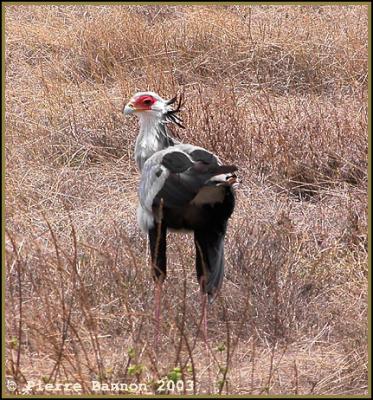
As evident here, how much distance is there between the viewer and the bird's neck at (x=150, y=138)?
16.1ft

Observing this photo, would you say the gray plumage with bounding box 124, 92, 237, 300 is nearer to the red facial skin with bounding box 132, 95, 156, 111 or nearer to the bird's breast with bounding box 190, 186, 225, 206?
the bird's breast with bounding box 190, 186, 225, 206

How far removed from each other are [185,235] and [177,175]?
3.29ft

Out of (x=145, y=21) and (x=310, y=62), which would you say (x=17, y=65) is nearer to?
(x=145, y=21)

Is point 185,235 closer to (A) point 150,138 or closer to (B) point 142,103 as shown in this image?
(A) point 150,138

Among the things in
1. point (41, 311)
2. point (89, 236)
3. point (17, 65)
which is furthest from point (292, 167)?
point (17, 65)

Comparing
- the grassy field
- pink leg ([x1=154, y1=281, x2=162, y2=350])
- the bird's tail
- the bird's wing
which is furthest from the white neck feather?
pink leg ([x1=154, y1=281, x2=162, y2=350])

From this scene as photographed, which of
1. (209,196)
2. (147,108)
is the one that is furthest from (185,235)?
(209,196)

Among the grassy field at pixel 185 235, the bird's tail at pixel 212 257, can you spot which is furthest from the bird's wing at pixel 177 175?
the grassy field at pixel 185 235

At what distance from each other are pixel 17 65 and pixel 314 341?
448 centimetres

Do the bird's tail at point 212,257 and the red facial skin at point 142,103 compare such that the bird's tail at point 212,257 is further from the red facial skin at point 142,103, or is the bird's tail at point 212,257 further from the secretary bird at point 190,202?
the red facial skin at point 142,103

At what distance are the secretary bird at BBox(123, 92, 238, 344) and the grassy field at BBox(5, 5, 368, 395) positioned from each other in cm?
16

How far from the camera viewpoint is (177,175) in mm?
4273

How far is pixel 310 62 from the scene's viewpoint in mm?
7680

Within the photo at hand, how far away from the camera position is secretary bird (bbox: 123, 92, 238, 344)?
4.21 metres
